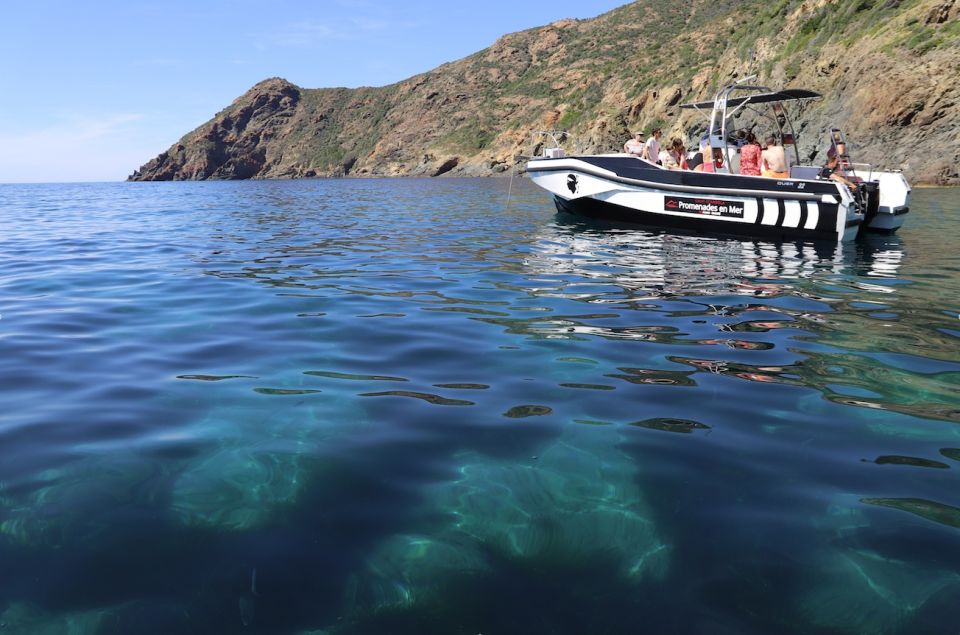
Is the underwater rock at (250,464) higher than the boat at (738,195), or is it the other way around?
the boat at (738,195)

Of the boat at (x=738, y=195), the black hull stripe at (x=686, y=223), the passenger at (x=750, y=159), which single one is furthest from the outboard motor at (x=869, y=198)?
the passenger at (x=750, y=159)

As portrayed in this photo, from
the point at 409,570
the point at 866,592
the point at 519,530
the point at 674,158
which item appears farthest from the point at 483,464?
the point at 674,158

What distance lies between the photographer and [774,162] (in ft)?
47.6

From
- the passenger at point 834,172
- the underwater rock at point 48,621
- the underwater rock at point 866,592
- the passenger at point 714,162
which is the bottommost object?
the underwater rock at point 866,592

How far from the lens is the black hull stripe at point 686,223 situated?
45.3ft

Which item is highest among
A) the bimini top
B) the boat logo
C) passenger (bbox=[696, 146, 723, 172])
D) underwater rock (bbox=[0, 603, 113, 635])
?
the bimini top

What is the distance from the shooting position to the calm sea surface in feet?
8.20

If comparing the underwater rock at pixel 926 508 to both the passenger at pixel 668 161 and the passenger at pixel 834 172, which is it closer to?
the passenger at pixel 834 172

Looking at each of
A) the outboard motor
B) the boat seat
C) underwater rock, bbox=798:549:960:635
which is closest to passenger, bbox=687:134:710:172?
the boat seat

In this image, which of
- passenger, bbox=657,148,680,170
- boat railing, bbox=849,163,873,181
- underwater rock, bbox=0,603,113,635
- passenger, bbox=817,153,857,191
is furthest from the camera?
passenger, bbox=657,148,680,170

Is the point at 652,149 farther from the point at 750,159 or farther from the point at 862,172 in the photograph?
the point at 862,172

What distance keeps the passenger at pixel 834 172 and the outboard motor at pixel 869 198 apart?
11.8 inches

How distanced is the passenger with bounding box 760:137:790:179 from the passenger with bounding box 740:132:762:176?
0.15m

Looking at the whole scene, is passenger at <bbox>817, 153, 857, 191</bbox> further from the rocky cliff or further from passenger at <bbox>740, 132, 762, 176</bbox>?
the rocky cliff
